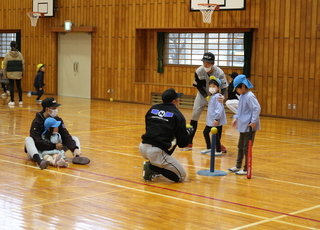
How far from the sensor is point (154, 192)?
6398 mm

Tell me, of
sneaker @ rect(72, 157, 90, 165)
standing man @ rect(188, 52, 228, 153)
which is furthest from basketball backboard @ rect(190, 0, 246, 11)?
sneaker @ rect(72, 157, 90, 165)

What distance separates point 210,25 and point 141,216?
1329cm

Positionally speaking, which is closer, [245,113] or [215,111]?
[245,113]

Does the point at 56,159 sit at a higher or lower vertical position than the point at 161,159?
lower

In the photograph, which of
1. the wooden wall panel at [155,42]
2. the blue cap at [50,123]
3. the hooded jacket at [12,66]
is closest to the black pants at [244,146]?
the blue cap at [50,123]

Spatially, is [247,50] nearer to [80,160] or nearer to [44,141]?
[80,160]

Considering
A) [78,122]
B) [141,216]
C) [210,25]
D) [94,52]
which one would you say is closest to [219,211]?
[141,216]

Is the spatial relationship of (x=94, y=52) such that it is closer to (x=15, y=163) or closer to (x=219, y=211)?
(x=15, y=163)

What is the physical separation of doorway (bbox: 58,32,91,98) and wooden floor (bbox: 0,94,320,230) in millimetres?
10975

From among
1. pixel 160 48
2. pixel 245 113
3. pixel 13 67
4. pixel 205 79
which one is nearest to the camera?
pixel 245 113

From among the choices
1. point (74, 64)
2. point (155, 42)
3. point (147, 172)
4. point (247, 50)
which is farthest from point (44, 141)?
point (74, 64)

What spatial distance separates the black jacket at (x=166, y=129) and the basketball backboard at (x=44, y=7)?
54.3 feet

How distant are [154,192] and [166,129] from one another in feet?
2.83

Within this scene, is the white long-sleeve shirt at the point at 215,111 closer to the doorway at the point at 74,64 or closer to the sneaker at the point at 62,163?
the sneaker at the point at 62,163
